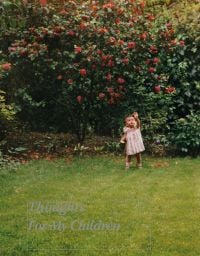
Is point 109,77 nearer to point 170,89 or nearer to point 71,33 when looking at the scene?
point 71,33

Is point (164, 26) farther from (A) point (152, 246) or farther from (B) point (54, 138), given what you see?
(A) point (152, 246)

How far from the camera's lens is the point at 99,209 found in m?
7.88

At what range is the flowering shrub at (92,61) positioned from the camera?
38.4 feet

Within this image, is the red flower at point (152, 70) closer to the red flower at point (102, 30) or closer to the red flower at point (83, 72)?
the red flower at point (102, 30)

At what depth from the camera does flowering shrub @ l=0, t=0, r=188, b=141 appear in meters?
11.7

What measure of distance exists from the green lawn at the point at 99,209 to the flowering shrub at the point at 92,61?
1.94 meters

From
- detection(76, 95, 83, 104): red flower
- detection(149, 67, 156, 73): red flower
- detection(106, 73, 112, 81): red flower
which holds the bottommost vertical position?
detection(76, 95, 83, 104): red flower

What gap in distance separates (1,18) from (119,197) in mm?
3764

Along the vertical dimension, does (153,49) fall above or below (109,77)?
above

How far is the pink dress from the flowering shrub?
1.32m

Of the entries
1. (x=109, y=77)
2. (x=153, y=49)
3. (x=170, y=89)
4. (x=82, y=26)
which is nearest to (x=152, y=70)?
(x=153, y=49)

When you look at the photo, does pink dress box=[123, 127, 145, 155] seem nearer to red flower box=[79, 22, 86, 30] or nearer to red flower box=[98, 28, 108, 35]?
red flower box=[98, 28, 108, 35]

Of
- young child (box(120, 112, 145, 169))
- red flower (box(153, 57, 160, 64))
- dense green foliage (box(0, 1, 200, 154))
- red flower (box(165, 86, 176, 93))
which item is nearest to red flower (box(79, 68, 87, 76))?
dense green foliage (box(0, 1, 200, 154))

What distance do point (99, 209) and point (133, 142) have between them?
3119 mm
